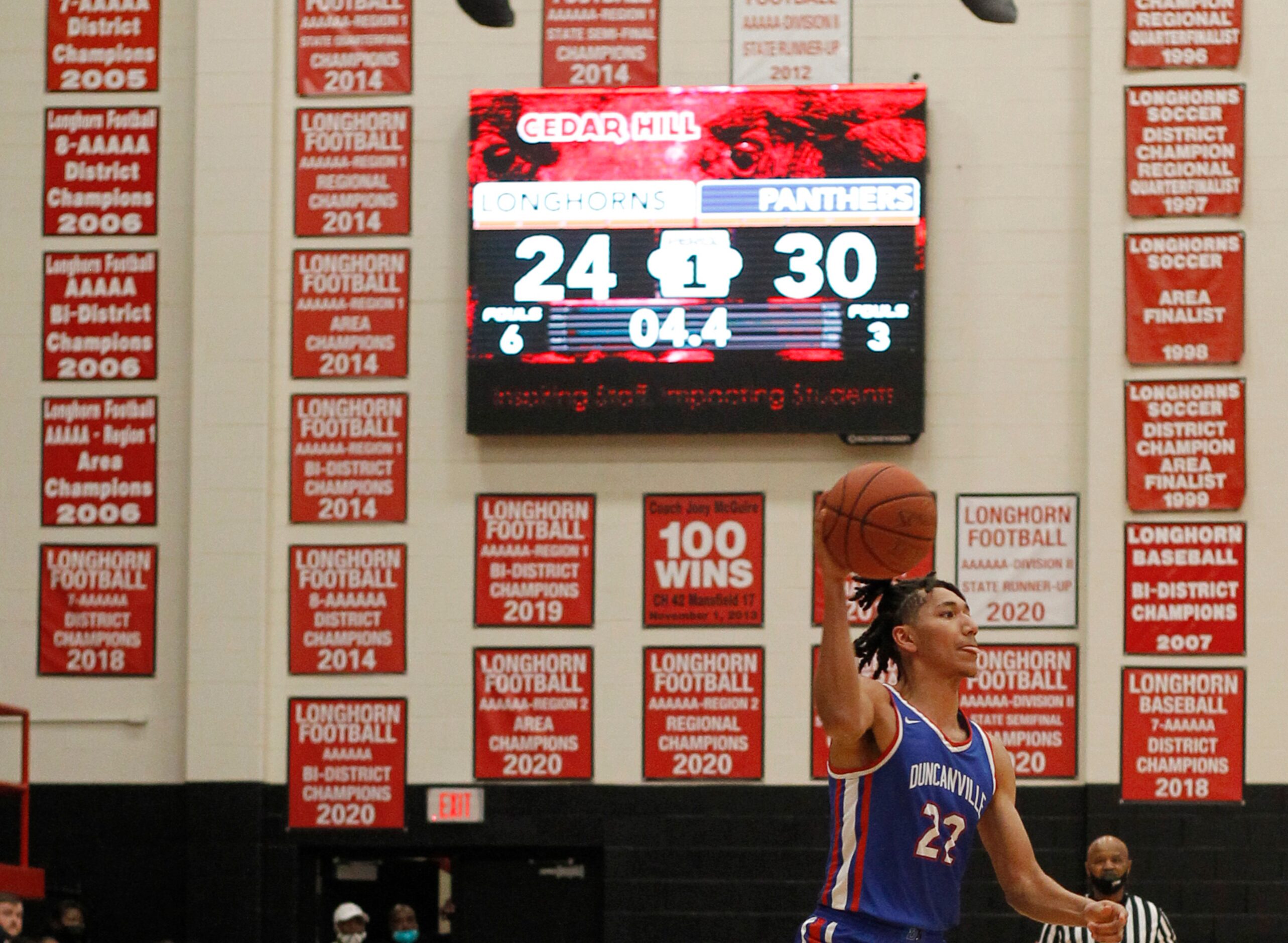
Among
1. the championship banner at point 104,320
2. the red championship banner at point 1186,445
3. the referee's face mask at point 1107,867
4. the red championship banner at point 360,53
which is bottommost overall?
the referee's face mask at point 1107,867

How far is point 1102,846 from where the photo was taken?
6.79 m

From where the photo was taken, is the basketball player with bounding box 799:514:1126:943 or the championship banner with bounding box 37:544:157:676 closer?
the basketball player with bounding box 799:514:1126:943

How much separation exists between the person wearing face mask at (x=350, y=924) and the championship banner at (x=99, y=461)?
2680mm

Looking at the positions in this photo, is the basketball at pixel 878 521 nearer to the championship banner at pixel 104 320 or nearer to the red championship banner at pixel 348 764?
the red championship banner at pixel 348 764

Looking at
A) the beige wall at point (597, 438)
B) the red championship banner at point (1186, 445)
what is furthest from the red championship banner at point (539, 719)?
the red championship banner at point (1186, 445)

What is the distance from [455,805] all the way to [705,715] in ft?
5.04

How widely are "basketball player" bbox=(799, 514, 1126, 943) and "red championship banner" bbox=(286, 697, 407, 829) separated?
633cm

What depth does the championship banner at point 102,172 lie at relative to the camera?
10.5 meters

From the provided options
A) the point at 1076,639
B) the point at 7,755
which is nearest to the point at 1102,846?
the point at 1076,639

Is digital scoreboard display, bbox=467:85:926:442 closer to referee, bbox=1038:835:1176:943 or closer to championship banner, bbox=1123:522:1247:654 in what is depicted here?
championship banner, bbox=1123:522:1247:654

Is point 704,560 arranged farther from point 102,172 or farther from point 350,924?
point 102,172

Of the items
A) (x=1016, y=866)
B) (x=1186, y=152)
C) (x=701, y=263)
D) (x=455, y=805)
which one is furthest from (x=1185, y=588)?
(x=1016, y=866)

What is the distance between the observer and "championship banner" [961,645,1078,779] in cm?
977

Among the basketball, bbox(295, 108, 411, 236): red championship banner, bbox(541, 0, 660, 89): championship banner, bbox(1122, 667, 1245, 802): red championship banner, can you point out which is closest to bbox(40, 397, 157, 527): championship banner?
bbox(295, 108, 411, 236): red championship banner
